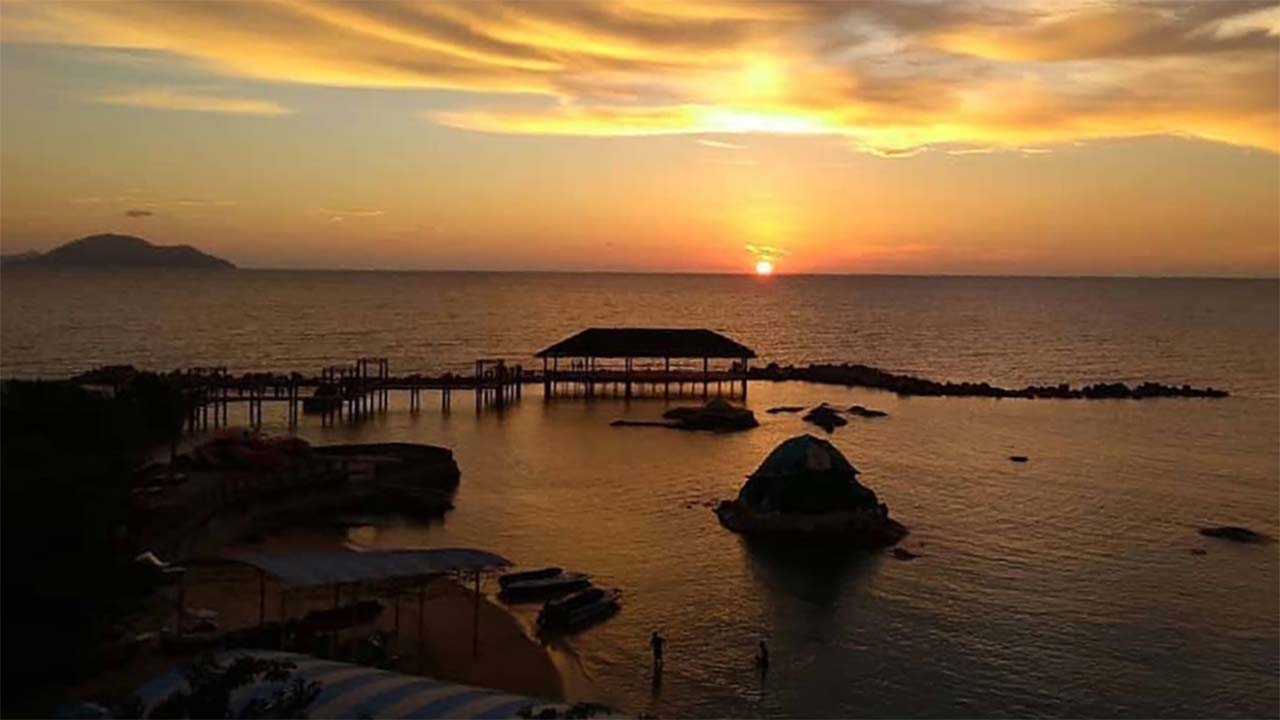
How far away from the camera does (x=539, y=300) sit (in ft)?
621

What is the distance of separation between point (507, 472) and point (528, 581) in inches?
479

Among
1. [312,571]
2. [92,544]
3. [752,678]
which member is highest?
[92,544]

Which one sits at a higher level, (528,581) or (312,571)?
(312,571)

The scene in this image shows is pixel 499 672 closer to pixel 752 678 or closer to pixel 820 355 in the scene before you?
pixel 752 678

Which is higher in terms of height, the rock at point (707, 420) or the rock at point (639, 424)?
the rock at point (707, 420)

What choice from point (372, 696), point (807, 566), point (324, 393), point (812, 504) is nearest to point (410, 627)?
point (372, 696)

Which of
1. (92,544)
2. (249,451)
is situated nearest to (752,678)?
(92,544)

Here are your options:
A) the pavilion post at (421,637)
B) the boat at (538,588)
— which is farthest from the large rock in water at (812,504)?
the pavilion post at (421,637)

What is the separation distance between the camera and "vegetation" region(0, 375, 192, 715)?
1196cm

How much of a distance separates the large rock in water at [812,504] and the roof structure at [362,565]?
34.0 feet

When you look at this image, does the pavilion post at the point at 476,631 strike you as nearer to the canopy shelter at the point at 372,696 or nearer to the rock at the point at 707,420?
the canopy shelter at the point at 372,696

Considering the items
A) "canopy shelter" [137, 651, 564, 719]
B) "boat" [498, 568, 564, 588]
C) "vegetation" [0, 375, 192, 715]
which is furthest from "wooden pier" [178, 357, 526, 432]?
"canopy shelter" [137, 651, 564, 719]

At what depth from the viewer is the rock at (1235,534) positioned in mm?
28094

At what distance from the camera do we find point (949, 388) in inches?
2373
